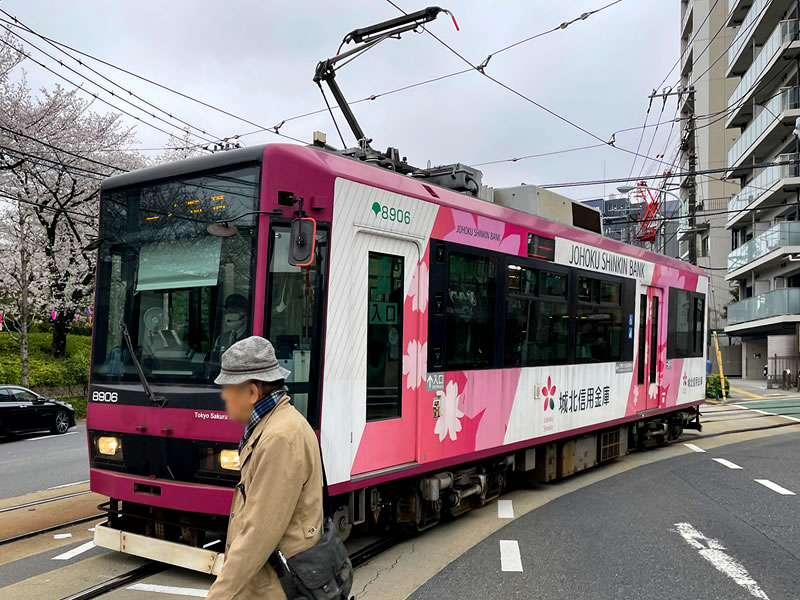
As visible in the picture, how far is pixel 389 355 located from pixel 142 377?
1.96 m

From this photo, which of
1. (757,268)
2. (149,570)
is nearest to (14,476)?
(149,570)

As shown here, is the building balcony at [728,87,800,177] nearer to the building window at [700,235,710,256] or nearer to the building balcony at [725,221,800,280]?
the building balcony at [725,221,800,280]

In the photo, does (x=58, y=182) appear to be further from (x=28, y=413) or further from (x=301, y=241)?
(x=301, y=241)

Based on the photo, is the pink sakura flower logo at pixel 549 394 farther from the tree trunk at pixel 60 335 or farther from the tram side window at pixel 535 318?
the tree trunk at pixel 60 335

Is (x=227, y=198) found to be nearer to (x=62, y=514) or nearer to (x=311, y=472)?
(x=311, y=472)

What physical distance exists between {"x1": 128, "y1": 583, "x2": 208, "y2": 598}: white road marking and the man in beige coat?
2893mm

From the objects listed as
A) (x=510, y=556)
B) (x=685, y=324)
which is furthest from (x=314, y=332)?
(x=685, y=324)

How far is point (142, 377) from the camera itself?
17.1 ft

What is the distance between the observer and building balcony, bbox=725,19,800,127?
1253 inches

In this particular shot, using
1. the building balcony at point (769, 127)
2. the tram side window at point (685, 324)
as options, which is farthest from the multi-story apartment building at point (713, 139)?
the tram side window at point (685, 324)

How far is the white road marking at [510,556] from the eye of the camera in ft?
19.1

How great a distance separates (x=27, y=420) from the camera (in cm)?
1623

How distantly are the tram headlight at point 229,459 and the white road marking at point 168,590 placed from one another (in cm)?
96

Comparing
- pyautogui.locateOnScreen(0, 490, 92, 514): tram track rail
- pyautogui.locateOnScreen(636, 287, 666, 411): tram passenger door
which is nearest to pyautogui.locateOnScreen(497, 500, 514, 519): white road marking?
pyautogui.locateOnScreen(636, 287, 666, 411): tram passenger door
